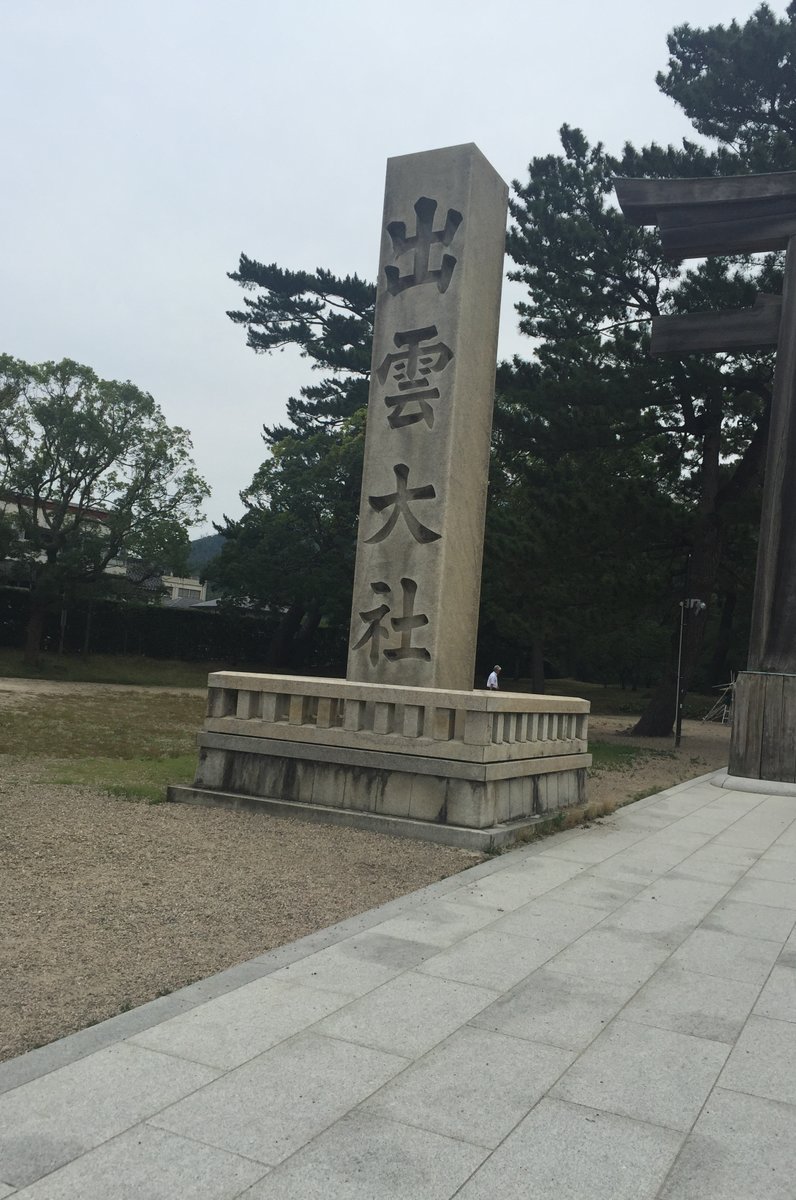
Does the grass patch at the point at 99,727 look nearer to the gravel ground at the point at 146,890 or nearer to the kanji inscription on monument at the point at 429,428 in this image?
the gravel ground at the point at 146,890

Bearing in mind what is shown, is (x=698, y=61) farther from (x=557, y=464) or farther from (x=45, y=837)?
(x=45, y=837)

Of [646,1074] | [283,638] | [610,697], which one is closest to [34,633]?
[283,638]

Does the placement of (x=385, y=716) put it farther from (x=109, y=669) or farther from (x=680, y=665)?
(x=109, y=669)

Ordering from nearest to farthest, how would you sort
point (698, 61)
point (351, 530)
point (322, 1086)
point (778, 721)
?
point (322, 1086) < point (778, 721) < point (698, 61) < point (351, 530)

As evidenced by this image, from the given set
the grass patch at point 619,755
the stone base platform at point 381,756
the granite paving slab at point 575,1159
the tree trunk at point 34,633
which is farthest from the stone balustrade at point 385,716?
the tree trunk at point 34,633

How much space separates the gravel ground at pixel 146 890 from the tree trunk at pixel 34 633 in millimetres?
18470

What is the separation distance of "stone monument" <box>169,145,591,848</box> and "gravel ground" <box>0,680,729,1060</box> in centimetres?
39

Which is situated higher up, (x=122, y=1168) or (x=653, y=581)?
(x=653, y=581)

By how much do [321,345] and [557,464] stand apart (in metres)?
15.4

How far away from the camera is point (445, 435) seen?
7.52 metres

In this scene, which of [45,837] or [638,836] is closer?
[45,837]

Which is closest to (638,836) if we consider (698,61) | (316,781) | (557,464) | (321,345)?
(316,781)

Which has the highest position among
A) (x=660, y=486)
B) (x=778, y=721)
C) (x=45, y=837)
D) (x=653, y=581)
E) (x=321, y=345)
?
(x=321, y=345)

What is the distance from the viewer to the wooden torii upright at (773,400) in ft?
35.4
